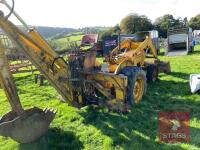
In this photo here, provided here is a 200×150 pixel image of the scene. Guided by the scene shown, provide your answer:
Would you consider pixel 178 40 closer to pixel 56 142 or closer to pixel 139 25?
pixel 56 142

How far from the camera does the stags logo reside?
6055 mm

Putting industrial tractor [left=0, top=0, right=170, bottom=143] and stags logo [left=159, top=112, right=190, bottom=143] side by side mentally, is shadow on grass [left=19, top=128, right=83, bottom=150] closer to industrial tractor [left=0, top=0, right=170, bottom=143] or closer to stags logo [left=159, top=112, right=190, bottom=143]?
industrial tractor [left=0, top=0, right=170, bottom=143]

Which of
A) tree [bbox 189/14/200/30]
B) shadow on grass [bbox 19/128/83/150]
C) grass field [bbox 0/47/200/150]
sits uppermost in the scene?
tree [bbox 189/14/200/30]

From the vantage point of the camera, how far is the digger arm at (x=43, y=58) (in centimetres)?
618

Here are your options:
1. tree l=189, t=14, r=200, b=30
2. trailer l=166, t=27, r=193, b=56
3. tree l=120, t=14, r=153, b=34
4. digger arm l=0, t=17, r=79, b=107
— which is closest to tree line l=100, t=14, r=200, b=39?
tree l=120, t=14, r=153, b=34

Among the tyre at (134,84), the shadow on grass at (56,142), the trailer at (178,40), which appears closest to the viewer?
the shadow on grass at (56,142)

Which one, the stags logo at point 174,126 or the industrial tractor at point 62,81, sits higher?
the industrial tractor at point 62,81

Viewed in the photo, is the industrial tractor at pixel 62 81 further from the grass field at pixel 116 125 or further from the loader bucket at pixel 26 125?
the grass field at pixel 116 125

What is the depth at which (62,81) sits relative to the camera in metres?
7.34

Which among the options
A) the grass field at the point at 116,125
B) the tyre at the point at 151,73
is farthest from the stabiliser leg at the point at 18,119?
the tyre at the point at 151,73

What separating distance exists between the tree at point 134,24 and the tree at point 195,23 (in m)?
9.52

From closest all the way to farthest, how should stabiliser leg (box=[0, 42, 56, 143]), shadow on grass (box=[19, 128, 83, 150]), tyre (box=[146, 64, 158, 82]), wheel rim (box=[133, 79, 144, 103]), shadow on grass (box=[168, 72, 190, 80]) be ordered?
stabiliser leg (box=[0, 42, 56, 143])
shadow on grass (box=[19, 128, 83, 150])
wheel rim (box=[133, 79, 144, 103])
tyre (box=[146, 64, 158, 82])
shadow on grass (box=[168, 72, 190, 80])

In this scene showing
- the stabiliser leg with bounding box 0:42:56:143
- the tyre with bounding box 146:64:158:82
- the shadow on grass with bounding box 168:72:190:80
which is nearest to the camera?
the stabiliser leg with bounding box 0:42:56:143

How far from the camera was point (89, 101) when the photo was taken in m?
7.81
